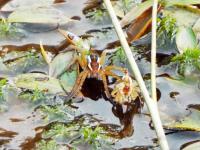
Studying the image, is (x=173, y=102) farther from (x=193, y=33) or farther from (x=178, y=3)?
(x=178, y=3)

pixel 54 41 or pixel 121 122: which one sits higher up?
pixel 54 41

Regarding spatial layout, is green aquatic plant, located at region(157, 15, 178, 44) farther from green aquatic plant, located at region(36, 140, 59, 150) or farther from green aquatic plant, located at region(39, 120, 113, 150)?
green aquatic plant, located at region(36, 140, 59, 150)

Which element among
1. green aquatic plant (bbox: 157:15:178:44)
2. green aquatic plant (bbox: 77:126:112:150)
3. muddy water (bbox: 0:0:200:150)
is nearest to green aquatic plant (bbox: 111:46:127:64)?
muddy water (bbox: 0:0:200:150)

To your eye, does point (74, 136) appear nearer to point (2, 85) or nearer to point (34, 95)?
point (34, 95)

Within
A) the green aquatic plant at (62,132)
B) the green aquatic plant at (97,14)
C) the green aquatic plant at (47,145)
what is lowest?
the green aquatic plant at (47,145)

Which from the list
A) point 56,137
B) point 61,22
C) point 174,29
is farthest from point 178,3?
point 56,137

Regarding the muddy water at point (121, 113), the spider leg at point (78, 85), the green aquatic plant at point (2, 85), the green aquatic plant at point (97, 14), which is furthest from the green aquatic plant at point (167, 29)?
the green aquatic plant at point (2, 85)

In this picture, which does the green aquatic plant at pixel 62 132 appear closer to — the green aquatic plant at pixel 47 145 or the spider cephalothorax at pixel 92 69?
the green aquatic plant at pixel 47 145
